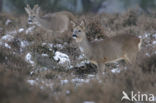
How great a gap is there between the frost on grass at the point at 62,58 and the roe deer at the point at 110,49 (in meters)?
0.71

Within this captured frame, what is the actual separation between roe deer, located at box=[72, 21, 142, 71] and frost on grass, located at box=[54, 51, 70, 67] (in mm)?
713

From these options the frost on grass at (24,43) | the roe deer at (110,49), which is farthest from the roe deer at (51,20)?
the roe deer at (110,49)

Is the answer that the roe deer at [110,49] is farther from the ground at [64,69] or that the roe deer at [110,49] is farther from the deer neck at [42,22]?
the deer neck at [42,22]

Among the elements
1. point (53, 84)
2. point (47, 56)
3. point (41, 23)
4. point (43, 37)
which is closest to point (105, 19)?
point (41, 23)

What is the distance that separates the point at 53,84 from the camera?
21.7 ft

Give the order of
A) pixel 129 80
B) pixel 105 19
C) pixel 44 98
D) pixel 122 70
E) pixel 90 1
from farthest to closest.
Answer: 1. pixel 90 1
2. pixel 105 19
3. pixel 122 70
4. pixel 129 80
5. pixel 44 98

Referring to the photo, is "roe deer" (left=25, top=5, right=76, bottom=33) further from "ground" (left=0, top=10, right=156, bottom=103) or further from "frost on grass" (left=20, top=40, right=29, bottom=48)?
"frost on grass" (left=20, top=40, right=29, bottom=48)

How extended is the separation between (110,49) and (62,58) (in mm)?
1612

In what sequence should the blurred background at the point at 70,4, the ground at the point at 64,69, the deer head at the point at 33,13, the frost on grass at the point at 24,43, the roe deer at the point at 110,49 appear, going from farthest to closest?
1. the blurred background at the point at 70,4
2. the deer head at the point at 33,13
3. the frost on grass at the point at 24,43
4. the roe deer at the point at 110,49
5. the ground at the point at 64,69

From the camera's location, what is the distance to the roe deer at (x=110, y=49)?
8133 millimetres

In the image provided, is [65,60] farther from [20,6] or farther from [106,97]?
[20,6]

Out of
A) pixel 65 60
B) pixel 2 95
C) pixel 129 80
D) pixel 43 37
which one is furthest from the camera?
pixel 43 37

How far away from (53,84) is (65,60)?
102 inches

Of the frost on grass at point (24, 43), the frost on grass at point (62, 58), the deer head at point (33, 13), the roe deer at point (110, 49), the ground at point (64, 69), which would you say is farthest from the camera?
the deer head at point (33, 13)
